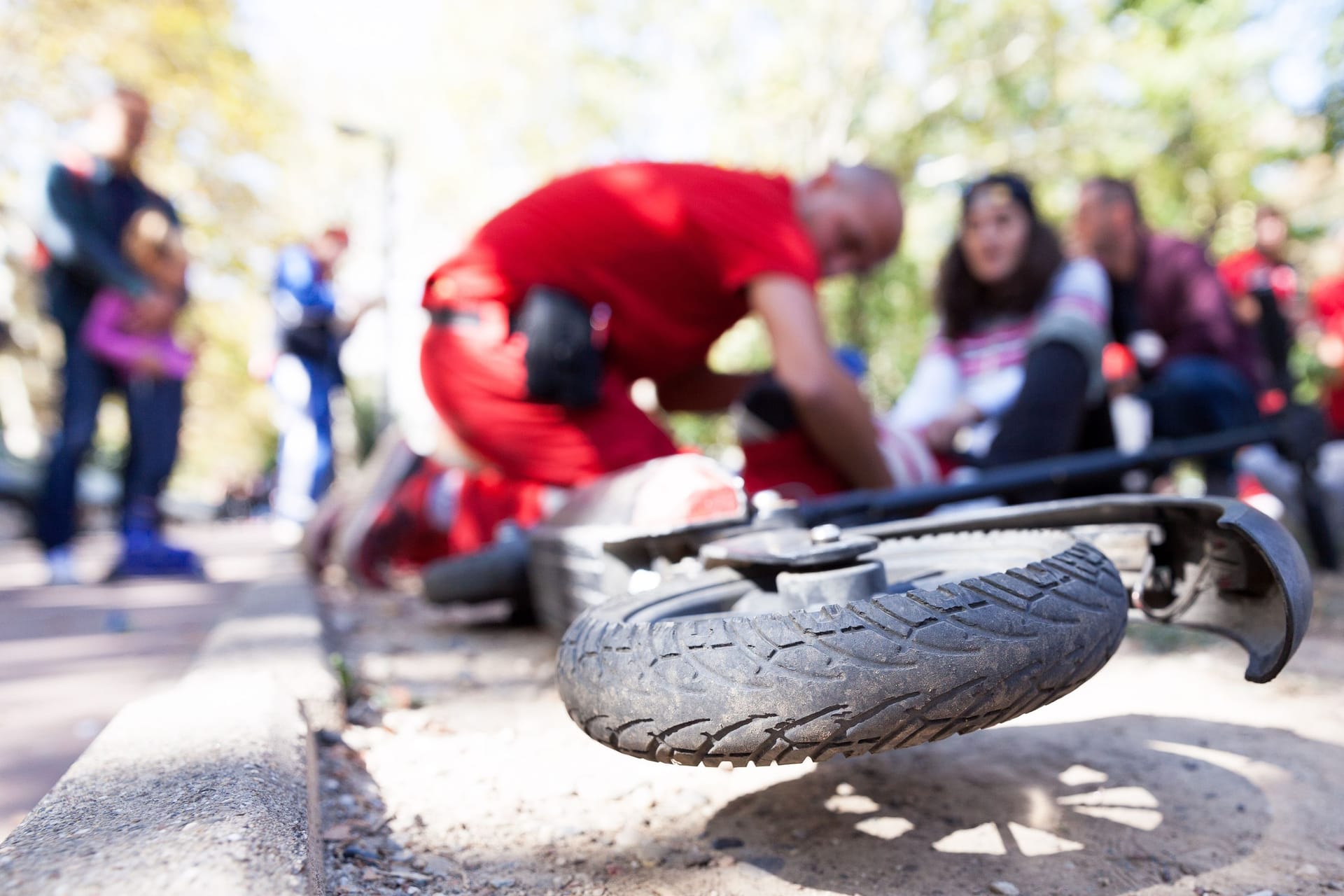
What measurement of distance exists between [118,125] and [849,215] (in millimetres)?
3107

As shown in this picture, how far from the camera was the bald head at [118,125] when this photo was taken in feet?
12.5

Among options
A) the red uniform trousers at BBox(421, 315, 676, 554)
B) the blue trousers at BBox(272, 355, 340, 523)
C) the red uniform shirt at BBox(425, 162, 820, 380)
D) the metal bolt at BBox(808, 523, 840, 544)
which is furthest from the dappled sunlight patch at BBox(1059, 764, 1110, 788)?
the blue trousers at BBox(272, 355, 340, 523)

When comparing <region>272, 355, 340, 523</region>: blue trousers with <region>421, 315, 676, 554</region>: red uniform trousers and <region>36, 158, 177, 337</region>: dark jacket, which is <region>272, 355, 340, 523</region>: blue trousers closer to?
<region>36, 158, 177, 337</region>: dark jacket

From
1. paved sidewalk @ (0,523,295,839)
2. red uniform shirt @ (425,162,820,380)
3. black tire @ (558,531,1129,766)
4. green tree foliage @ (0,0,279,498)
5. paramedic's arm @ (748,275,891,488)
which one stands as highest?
green tree foliage @ (0,0,279,498)

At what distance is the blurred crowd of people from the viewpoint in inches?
97.5

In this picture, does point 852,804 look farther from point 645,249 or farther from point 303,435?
point 303,435

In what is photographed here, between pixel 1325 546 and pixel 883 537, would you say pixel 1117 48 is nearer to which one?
pixel 1325 546

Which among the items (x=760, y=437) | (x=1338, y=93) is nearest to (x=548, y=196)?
(x=760, y=437)

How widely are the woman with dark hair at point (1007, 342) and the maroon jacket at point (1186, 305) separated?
70cm

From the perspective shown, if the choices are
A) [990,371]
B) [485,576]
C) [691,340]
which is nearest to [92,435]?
[485,576]

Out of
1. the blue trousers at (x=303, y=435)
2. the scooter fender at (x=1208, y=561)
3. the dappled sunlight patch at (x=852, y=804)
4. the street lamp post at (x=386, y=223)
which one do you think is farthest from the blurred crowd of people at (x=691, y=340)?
the street lamp post at (x=386, y=223)

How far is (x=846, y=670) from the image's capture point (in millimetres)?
918

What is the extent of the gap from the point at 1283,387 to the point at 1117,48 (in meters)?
9.27

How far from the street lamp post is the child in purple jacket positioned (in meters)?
4.82
